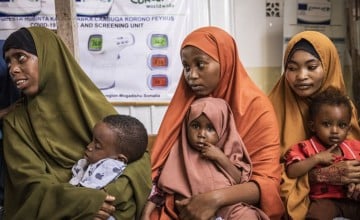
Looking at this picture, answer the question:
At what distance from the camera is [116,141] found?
4.91 ft

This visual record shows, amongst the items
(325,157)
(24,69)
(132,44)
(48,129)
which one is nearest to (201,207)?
(325,157)

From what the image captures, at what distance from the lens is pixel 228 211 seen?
1523 mm

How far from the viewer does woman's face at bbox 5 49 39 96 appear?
1.58 metres

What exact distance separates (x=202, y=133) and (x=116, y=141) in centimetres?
30

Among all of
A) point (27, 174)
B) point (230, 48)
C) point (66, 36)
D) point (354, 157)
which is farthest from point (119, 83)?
point (354, 157)

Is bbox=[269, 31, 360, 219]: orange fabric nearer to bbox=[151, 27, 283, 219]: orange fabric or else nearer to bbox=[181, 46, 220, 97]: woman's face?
bbox=[151, 27, 283, 219]: orange fabric

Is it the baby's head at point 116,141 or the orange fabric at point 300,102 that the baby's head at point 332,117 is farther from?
the baby's head at point 116,141

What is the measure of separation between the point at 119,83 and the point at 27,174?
46.2 inches

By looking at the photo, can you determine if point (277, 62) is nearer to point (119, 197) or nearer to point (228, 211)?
point (228, 211)

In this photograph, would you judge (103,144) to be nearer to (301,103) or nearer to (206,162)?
(206,162)

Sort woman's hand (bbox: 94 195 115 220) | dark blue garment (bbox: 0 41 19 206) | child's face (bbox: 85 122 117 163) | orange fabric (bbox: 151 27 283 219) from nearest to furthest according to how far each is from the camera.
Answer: woman's hand (bbox: 94 195 115 220)
child's face (bbox: 85 122 117 163)
orange fabric (bbox: 151 27 283 219)
dark blue garment (bbox: 0 41 19 206)

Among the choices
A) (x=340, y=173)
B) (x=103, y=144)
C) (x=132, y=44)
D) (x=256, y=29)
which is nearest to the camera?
(x=103, y=144)

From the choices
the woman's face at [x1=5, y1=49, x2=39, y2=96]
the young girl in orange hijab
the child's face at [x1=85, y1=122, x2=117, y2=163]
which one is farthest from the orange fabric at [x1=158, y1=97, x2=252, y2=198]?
the woman's face at [x1=5, y1=49, x2=39, y2=96]

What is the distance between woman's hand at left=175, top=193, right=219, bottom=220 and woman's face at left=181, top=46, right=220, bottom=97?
1.40 feet
